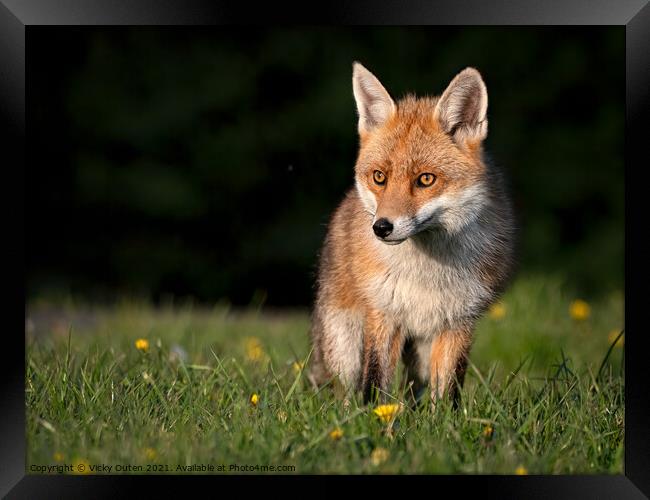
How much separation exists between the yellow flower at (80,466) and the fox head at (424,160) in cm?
161

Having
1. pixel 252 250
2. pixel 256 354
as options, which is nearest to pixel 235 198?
pixel 252 250

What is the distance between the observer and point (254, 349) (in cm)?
576

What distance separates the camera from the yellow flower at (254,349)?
538 cm

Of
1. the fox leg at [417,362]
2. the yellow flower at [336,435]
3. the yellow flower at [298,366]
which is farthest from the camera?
the fox leg at [417,362]

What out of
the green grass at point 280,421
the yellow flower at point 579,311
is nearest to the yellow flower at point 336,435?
the green grass at point 280,421

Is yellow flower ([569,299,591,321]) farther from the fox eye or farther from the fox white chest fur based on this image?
the fox eye

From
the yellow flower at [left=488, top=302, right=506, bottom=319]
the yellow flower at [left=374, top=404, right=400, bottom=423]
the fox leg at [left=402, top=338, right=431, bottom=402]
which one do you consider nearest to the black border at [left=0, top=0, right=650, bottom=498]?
the yellow flower at [left=374, top=404, right=400, bottom=423]

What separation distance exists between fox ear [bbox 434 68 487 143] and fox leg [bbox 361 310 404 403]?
1.04 meters

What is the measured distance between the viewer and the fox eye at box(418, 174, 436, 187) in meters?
3.93

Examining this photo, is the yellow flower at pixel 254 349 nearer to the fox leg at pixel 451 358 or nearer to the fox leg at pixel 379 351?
the fox leg at pixel 379 351

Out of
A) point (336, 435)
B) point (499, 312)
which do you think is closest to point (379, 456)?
point (336, 435)

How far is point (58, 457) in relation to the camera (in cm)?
311

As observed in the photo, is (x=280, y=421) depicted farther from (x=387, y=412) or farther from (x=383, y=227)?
(x=383, y=227)

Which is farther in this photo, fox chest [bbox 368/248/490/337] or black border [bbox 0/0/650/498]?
fox chest [bbox 368/248/490/337]
